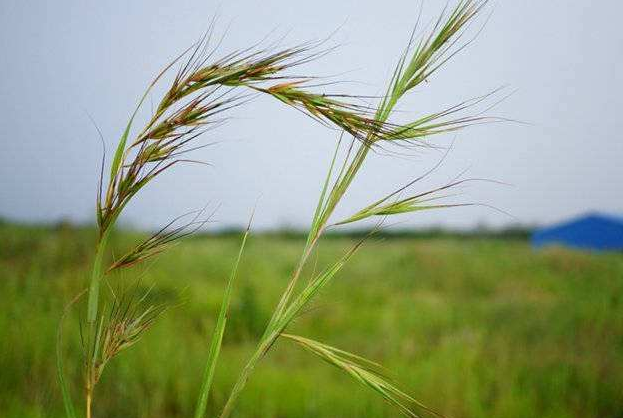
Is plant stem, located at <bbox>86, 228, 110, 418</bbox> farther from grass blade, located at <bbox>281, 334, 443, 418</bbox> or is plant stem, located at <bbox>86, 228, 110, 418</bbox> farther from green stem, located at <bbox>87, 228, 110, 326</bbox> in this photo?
grass blade, located at <bbox>281, 334, 443, 418</bbox>

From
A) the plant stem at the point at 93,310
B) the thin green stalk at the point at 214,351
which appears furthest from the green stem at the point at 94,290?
the thin green stalk at the point at 214,351

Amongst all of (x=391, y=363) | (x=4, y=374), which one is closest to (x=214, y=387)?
(x=4, y=374)

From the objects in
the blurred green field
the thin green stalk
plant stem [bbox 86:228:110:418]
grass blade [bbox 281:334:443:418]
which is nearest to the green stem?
plant stem [bbox 86:228:110:418]

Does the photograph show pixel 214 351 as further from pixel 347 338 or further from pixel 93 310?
pixel 347 338

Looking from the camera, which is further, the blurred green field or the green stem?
the blurred green field

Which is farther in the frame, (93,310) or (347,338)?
(347,338)

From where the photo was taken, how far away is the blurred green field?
3646 mm

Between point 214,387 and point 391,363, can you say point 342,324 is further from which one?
point 214,387

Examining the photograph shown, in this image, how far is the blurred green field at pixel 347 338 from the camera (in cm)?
365

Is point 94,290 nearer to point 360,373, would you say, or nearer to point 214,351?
point 214,351

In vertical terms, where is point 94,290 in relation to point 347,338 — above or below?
above

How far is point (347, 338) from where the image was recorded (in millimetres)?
6406

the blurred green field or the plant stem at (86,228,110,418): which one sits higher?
the plant stem at (86,228,110,418)

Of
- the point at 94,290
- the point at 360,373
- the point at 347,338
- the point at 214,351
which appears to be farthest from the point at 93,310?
the point at 347,338
